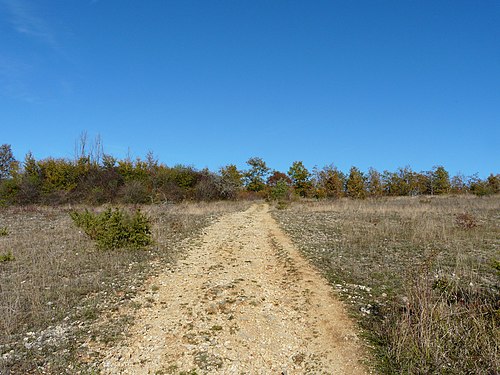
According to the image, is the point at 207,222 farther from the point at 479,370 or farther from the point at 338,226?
the point at 479,370

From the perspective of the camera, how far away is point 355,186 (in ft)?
161

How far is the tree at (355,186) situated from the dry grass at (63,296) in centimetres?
3845

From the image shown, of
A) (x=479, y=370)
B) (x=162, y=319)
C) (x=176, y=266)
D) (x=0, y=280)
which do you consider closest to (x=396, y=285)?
(x=479, y=370)

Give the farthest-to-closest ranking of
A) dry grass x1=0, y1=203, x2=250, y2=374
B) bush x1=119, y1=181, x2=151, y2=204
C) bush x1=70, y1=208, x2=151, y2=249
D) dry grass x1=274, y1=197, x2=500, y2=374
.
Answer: bush x1=119, y1=181, x2=151, y2=204, bush x1=70, y1=208, x2=151, y2=249, dry grass x1=0, y1=203, x2=250, y2=374, dry grass x1=274, y1=197, x2=500, y2=374

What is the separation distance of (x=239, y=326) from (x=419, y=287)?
11.8 feet

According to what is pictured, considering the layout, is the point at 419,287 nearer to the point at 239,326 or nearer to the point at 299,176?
the point at 239,326

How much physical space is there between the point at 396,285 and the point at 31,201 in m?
45.7

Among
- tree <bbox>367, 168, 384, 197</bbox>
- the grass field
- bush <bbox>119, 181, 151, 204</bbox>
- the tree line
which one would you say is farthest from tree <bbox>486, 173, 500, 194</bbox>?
bush <bbox>119, 181, 151, 204</bbox>

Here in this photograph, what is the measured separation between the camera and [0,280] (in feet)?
31.3

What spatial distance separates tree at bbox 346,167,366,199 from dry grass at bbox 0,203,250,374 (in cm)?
3845

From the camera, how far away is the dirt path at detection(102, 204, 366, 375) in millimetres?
5555

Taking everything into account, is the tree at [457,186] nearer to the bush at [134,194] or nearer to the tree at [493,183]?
the tree at [493,183]

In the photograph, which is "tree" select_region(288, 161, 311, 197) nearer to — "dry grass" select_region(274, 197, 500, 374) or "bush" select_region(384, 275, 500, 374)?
"dry grass" select_region(274, 197, 500, 374)

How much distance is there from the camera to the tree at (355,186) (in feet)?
160
